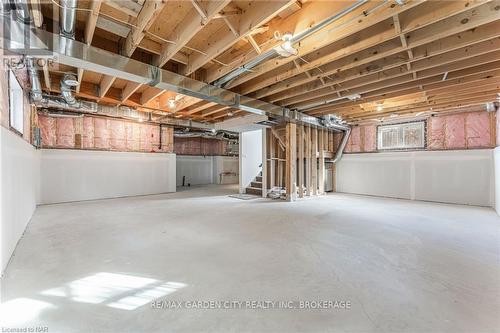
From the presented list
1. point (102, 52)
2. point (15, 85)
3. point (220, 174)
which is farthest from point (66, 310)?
point (220, 174)

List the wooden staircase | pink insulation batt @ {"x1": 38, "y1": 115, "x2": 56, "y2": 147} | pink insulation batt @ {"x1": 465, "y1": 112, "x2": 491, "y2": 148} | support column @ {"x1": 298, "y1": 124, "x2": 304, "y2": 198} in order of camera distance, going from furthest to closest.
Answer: the wooden staircase, support column @ {"x1": 298, "y1": 124, "x2": 304, "y2": 198}, pink insulation batt @ {"x1": 38, "y1": 115, "x2": 56, "y2": 147}, pink insulation batt @ {"x1": 465, "y1": 112, "x2": 491, "y2": 148}

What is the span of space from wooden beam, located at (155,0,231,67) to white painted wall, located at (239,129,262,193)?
4.57m

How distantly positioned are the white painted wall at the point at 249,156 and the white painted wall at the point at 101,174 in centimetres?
248

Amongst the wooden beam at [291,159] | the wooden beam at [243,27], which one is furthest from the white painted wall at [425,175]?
the wooden beam at [243,27]

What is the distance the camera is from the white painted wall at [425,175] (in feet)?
18.0

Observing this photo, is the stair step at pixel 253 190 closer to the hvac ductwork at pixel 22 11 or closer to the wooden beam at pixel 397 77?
the wooden beam at pixel 397 77

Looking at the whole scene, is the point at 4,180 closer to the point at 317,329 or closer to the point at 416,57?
the point at 317,329

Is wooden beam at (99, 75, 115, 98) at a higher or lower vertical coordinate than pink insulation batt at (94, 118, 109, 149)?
higher

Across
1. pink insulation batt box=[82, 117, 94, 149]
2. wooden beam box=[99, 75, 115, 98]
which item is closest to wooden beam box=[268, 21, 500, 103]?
wooden beam box=[99, 75, 115, 98]

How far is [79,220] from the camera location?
3883 mm

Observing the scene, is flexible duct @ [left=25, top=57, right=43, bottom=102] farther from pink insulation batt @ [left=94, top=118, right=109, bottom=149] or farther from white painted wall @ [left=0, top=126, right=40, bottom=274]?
pink insulation batt @ [left=94, top=118, right=109, bottom=149]

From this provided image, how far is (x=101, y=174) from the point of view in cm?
636

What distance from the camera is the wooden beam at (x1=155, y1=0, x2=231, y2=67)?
219cm

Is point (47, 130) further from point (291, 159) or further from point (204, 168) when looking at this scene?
point (204, 168)
